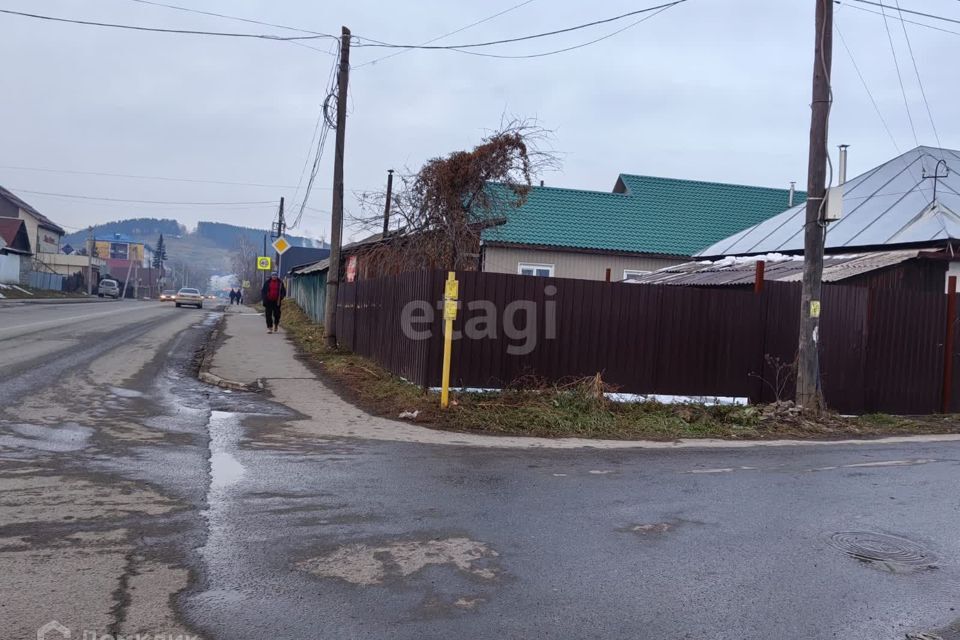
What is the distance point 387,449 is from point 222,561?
3.71m

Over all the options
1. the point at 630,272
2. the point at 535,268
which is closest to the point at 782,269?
the point at 630,272

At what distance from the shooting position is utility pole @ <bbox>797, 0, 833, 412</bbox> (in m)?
11.0

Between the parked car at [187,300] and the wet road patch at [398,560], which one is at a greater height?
the parked car at [187,300]

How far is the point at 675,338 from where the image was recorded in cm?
1173

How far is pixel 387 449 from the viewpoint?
26.8 ft

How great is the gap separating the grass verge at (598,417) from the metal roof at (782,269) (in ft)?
10.3

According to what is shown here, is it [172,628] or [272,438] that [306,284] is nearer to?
[272,438]

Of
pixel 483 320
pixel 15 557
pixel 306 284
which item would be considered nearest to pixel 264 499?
pixel 15 557

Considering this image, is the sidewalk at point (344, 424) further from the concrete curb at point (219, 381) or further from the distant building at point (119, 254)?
the distant building at point (119, 254)

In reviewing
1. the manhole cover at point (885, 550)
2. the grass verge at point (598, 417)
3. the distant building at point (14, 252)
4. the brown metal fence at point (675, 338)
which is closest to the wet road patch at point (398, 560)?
the manhole cover at point (885, 550)

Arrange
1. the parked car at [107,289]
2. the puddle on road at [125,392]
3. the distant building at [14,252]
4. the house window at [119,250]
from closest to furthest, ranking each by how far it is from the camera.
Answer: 1. the puddle on road at [125,392]
2. the distant building at [14,252]
3. the parked car at [107,289]
4. the house window at [119,250]

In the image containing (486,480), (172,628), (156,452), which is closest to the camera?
(172,628)

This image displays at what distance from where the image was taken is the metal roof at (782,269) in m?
14.1

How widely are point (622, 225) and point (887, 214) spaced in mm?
9915
